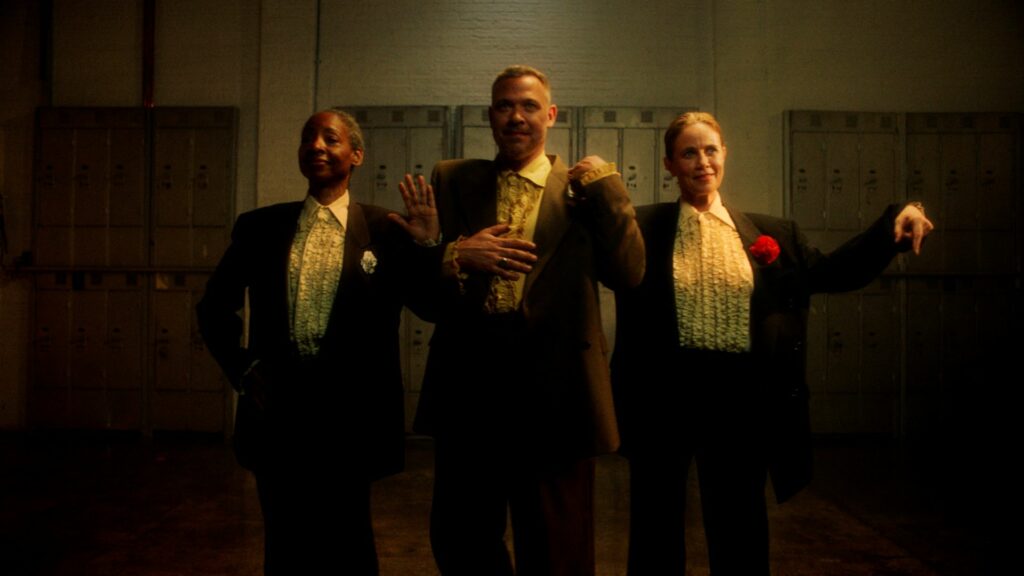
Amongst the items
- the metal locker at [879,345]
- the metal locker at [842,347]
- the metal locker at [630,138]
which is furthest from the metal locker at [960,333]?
the metal locker at [630,138]

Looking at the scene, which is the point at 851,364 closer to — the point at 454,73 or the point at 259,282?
the point at 454,73

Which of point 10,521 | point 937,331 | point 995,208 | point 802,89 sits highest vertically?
point 802,89

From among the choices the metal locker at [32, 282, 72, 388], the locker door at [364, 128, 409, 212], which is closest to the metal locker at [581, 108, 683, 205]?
the locker door at [364, 128, 409, 212]

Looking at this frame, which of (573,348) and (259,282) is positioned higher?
(259,282)

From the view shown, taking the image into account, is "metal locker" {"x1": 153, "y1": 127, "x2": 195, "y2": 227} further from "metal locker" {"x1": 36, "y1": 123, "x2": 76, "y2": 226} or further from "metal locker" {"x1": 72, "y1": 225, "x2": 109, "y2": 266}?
"metal locker" {"x1": 36, "y1": 123, "x2": 76, "y2": 226}

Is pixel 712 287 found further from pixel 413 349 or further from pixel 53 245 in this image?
pixel 53 245

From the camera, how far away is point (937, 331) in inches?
185

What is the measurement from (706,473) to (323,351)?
3.23ft

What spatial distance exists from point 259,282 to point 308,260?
140mm

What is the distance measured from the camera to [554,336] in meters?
1.44

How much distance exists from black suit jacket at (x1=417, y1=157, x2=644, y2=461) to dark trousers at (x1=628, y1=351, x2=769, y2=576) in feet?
0.93

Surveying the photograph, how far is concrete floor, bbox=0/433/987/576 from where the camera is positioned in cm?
261

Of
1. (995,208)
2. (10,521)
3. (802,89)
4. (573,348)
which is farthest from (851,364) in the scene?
(10,521)

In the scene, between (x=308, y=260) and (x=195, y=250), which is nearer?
(x=308, y=260)
